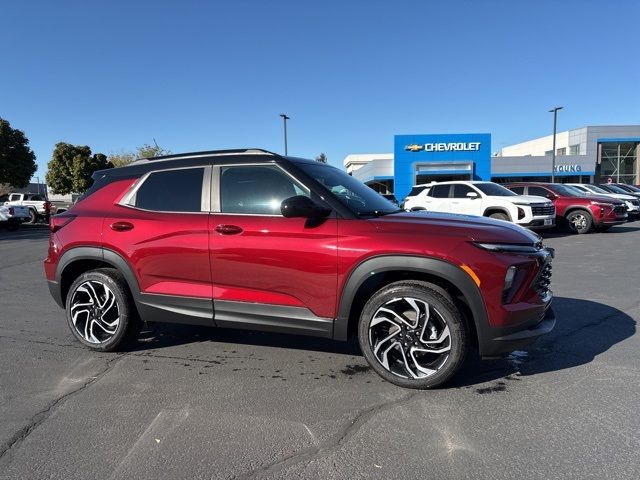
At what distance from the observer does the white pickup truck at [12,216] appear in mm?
20828

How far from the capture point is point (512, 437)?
2.82 metres

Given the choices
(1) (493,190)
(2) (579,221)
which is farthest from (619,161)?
(1) (493,190)

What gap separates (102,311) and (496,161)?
48.8m

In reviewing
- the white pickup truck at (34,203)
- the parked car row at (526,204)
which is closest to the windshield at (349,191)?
the parked car row at (526,204)

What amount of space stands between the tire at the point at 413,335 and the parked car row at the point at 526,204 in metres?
10.1

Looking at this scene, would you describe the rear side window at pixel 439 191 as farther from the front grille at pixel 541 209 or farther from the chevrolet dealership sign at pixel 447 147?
the chevrolet dealership sign at pixel 447 147

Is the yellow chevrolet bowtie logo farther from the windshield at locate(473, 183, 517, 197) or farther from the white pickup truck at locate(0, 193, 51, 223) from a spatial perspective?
the white pickup truck at locate(0, 193, 51, 223)

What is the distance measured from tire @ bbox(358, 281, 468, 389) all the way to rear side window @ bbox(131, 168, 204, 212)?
1796mm

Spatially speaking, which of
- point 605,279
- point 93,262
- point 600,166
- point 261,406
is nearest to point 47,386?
point 93,262

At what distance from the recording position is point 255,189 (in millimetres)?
3947

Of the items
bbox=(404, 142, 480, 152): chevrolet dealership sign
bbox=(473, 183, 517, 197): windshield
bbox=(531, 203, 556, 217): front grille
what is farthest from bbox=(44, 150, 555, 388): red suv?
bbox=(404, 142, 480, 152): chevrolet dealership sign

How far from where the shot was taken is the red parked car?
1448cm

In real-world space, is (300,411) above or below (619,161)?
below

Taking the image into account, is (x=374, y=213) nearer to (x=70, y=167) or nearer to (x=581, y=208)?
(x=581, y=208)
